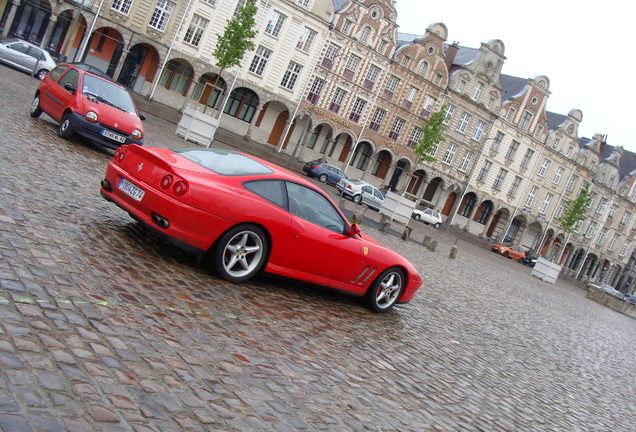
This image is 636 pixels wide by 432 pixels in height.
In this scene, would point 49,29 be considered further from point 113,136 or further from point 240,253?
point 240,253

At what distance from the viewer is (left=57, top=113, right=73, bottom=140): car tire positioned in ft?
40.5

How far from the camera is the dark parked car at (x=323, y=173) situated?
41.1 m

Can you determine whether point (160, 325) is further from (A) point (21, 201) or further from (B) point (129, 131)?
A: (B) point (129, 131)

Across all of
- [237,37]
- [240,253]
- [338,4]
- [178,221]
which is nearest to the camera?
[178,221]

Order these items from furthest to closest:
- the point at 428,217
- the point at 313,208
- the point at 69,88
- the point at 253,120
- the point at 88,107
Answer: the point at 428,217 → the point at 253,120 → the point at 69,88 → the point at 88,107 → the point at 313,208

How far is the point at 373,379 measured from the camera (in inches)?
224

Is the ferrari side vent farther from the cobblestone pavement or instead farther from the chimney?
the chimney

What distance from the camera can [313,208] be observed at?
295 inches

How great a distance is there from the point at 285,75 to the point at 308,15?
5066 millimetres

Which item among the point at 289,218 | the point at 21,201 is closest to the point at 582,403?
the point at 289,218

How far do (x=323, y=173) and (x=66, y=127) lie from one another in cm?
2919

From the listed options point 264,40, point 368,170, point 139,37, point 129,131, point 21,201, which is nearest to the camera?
point 21,201

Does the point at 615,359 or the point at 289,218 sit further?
the point at 615,359

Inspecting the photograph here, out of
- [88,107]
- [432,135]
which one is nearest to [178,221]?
[88,107]
